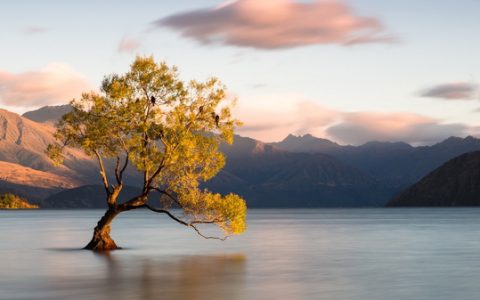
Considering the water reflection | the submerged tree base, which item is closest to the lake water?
the water reflection

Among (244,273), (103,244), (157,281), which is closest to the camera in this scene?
(157,281)

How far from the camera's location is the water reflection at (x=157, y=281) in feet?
162

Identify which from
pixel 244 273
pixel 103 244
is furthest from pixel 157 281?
pixel 103 244

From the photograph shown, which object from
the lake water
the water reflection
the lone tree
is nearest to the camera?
the water reflection

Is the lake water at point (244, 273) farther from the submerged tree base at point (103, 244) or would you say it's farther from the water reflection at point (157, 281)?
the submerged tree base at point (103, 244)

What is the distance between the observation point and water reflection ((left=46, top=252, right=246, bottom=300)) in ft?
162

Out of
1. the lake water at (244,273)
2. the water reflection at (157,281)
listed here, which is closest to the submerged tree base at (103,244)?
the lake water at (244,273)

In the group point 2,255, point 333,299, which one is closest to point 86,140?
point 2,255

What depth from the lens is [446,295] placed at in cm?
4994

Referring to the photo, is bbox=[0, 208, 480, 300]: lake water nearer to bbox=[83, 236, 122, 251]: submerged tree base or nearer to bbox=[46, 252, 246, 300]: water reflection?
bbox=[46, 252, 246, 300]: water reflection

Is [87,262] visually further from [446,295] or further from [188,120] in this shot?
[446,295]

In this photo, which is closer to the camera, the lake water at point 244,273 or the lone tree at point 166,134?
the lake water at point 244,273

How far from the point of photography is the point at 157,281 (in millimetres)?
57188

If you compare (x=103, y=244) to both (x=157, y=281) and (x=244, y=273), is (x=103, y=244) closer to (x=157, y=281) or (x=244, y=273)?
(x=244, y=273)
